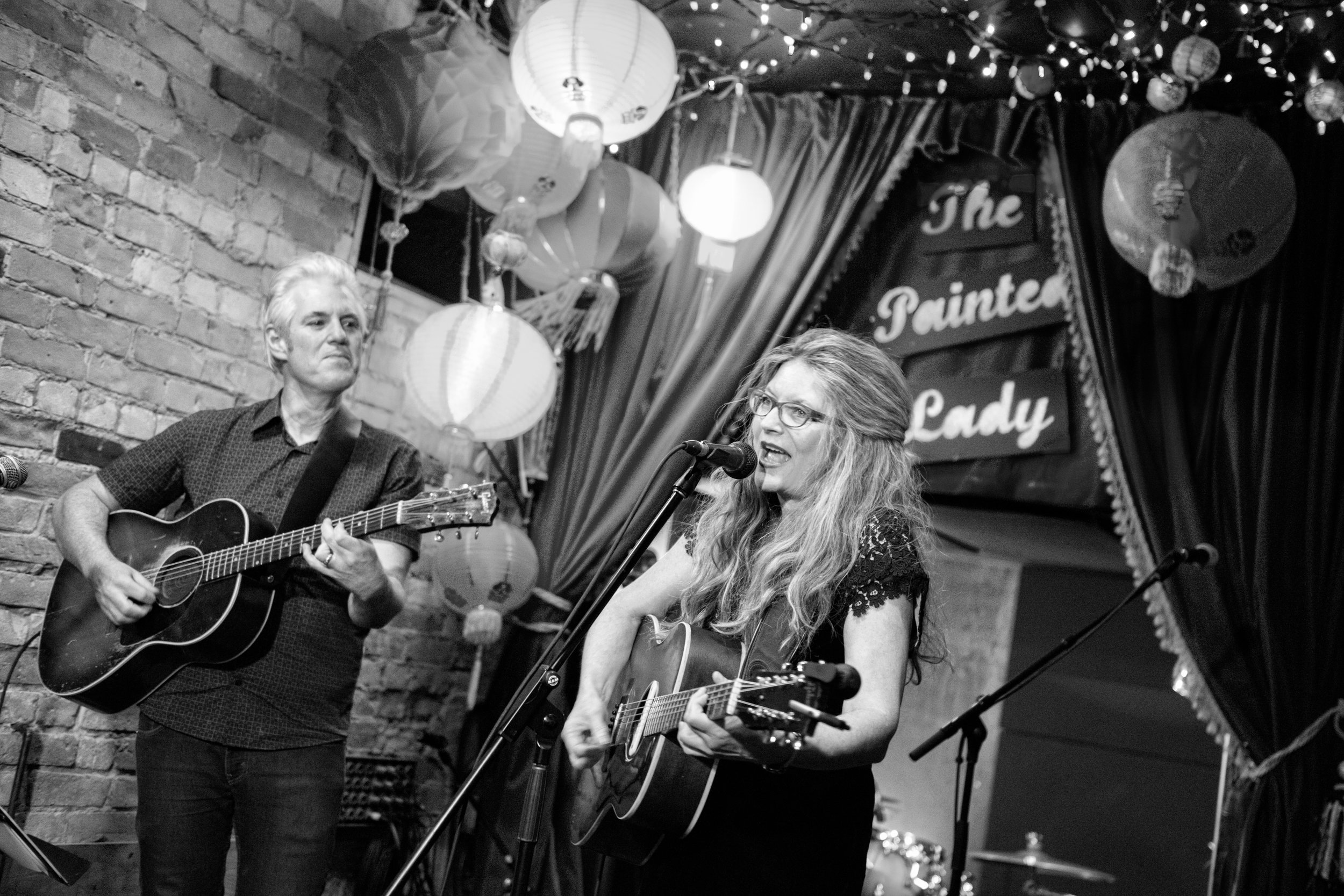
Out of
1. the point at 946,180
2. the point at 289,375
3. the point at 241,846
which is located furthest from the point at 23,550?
the point at 946,180

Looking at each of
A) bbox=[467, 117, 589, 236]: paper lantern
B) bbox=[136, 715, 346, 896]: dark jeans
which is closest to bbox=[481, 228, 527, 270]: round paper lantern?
bbox=[467, 117, 589, 236]: paper lantern

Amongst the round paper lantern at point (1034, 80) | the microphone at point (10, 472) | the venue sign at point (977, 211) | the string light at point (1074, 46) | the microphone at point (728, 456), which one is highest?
the string light at point (1074, 46)

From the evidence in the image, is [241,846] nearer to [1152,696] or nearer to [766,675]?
[766,675]

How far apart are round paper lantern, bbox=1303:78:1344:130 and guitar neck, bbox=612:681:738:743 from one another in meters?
2.84

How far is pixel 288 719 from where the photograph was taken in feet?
8.61

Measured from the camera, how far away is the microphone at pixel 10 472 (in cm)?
237

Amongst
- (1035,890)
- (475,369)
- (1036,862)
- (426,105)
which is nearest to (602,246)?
(475,369)

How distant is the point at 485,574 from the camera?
3969 millimetres

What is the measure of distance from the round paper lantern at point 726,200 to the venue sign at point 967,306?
0.76m

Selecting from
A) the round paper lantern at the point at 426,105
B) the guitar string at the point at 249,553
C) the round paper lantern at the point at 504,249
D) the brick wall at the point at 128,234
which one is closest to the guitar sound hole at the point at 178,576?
the guitar string at the point at 249,553

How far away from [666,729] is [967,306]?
2931 mm

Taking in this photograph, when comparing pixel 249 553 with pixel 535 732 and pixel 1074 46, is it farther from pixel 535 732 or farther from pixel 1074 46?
pixel 1074 46

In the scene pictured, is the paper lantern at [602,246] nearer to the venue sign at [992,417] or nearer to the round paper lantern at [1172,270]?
the venue sign at [992,417]

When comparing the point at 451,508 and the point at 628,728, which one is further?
the point at 451,508
